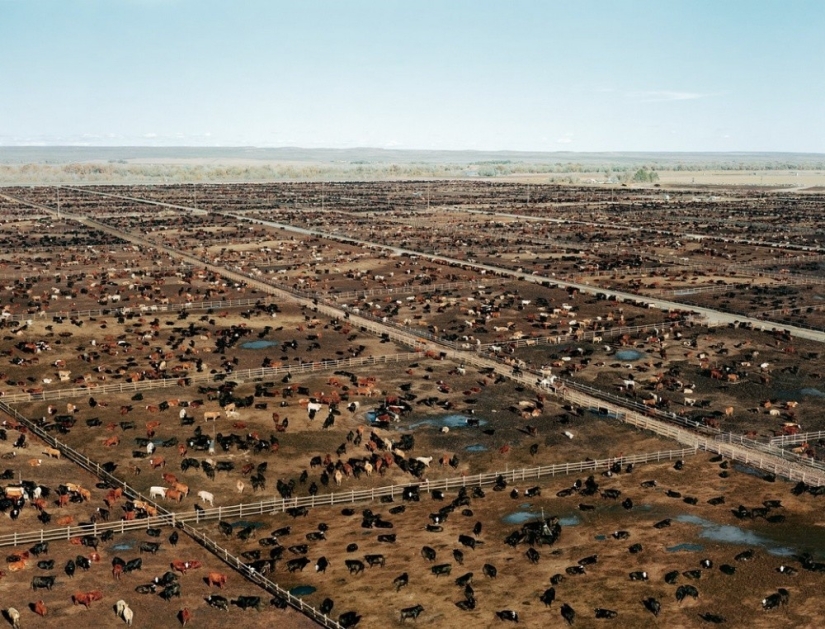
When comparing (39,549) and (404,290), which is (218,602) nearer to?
(39,549)

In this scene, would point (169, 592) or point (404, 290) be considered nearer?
point (169, 592)

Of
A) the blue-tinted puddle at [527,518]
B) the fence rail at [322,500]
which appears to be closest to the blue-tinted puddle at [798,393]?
the fence rail at [322,500]

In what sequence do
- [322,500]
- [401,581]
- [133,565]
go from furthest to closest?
[322,500] → [133,565] → [401,581]

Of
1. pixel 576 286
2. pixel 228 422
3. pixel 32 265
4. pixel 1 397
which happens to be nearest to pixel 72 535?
pixel 228 422

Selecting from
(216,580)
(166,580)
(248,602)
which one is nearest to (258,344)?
(166,580)

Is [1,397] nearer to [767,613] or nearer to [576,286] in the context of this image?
[767,613]

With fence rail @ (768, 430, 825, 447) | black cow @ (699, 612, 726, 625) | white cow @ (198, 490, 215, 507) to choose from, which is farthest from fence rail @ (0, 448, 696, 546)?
black cow @ (699, 612, 726, 625)

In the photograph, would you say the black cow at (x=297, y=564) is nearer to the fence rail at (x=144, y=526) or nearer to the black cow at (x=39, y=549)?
the fence rail at (x=144, y=526)
